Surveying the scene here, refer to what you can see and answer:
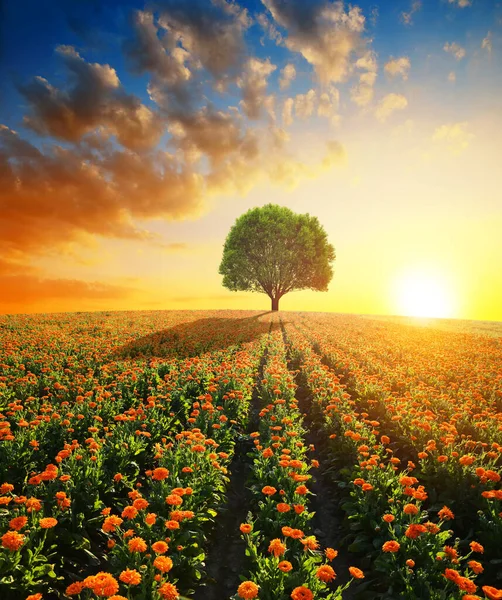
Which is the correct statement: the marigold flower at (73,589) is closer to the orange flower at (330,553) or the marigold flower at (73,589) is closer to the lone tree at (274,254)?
the orange flower at (330,553)

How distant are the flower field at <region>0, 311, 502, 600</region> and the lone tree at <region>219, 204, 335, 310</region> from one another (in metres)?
36.7

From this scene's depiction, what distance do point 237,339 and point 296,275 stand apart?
30428 millimetres

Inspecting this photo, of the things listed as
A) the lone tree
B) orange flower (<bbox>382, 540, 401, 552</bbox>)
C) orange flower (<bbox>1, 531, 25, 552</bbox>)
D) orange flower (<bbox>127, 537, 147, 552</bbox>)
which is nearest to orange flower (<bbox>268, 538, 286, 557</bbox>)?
orange flower (<bbox>382, 540, 401, 552</bbox>)

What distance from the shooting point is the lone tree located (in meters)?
48.2

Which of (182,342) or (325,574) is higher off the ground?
(182,342)

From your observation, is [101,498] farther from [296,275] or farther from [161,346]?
[296,275]

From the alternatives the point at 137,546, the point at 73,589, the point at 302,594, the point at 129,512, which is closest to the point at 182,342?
the point at 129,512

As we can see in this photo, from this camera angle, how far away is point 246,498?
735 cm

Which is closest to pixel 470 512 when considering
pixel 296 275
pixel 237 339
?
pixel 237 339

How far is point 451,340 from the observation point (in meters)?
25.0

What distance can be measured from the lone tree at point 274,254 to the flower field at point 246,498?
120ft

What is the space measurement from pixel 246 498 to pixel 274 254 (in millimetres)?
42250

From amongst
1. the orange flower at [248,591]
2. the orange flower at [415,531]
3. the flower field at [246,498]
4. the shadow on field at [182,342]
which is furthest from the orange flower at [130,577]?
the shadow on field at [182,342]

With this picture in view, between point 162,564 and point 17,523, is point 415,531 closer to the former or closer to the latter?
point 162,564
